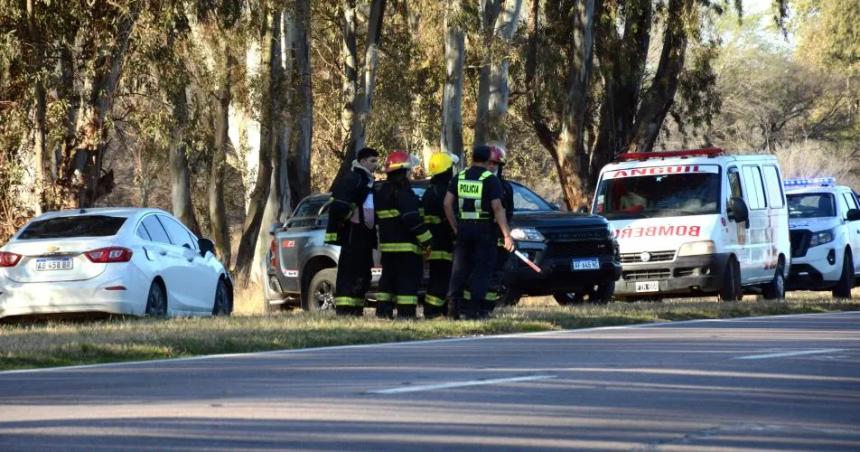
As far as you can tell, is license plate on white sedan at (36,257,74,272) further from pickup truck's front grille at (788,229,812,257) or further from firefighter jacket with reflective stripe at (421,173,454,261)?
pickup truck's front grille at (788,229,812,257)

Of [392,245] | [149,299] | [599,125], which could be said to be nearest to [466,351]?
[392,245]

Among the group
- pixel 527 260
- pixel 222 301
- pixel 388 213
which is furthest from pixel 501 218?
pixel 222 301

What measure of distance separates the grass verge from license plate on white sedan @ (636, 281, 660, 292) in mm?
1815

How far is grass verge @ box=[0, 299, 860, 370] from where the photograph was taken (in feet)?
45.6

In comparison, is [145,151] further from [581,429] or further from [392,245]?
[581,429]

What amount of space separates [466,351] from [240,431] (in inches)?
206

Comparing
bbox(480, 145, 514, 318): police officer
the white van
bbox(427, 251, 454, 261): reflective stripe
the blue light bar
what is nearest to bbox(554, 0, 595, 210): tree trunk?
the blue light bar

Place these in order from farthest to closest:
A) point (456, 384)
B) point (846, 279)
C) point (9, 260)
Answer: point (846, 279) → point (9, 260) → point (456, 384)

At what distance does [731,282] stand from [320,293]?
17.6 feet

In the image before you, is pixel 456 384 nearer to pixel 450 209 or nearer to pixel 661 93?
pixel 450 209

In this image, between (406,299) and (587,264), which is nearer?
(406,299)

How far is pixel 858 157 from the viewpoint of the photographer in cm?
7094

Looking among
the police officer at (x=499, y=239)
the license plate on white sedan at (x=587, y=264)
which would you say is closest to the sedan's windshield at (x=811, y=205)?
the license plate on white sedan at (x=587, y=264)

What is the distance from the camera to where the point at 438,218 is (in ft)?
59.0
